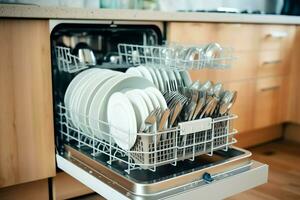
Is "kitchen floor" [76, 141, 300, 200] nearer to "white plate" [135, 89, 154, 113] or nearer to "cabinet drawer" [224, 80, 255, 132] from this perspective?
"cabinet drawer" [224, 80, 255, 132]

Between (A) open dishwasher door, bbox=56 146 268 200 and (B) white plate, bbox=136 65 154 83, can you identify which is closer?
(A) open dishwasher door, bbox=56 146 268 200

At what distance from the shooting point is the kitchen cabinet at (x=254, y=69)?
1.77 m

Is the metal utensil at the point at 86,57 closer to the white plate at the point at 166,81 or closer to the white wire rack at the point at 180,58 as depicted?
the white wire rack at the point at 180,58

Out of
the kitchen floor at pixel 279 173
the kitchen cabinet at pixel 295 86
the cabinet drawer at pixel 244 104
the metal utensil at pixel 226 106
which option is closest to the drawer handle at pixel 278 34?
the kitchen cabinet at pixel 295 86

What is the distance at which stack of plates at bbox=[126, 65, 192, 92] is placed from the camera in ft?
4.18

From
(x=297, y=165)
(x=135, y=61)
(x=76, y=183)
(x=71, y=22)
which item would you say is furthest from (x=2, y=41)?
(x=297, y=165)

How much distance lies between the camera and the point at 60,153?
1.25m

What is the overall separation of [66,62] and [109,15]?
0.24m

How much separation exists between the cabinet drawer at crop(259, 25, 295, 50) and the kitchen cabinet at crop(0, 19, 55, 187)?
130 centimetres

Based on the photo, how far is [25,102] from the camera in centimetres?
120

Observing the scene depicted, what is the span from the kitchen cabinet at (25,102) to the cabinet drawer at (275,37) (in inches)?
51.4

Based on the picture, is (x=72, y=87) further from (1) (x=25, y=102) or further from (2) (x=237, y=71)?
(2) (x=237, y=71)

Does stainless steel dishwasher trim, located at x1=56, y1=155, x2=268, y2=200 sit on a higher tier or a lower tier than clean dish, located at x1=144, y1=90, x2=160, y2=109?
lower

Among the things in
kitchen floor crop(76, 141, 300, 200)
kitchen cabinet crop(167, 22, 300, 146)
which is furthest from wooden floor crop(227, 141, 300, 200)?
kitchen cabinet crop(167, 22, 300, 146)
